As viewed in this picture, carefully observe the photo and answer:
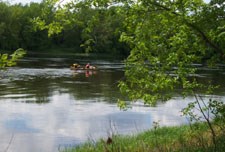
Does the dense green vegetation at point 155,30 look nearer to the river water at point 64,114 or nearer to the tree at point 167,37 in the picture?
the tree at point 167,37

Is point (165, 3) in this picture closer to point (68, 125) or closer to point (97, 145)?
point (97, 145)

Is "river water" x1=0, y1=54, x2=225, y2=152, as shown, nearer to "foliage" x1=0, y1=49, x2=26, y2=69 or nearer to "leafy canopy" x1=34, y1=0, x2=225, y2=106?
"leafy canopy" x1=34, y1=0, x2=225, y2=106

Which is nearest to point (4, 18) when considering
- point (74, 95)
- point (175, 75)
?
point (74, 95)

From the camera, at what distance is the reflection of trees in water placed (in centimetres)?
2673

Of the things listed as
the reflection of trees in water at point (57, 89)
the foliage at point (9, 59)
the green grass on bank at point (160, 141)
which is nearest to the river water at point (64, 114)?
the reflection of trees in water at point (57, 89)

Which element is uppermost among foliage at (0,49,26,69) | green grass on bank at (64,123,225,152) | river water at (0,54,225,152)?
foliage at (0,49,26,69)

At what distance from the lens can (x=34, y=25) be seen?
8023 mm

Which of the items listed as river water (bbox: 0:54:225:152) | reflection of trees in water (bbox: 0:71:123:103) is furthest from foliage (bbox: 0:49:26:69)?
reflection of trees in water (bbox: 0:71:123:103)

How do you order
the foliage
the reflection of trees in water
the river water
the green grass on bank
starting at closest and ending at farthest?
1. the foliage
2. the green grass on bank
3. the river water
4. the reflection of trees in water

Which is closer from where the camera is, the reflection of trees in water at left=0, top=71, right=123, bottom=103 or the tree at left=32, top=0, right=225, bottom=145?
the tree at left=32, top=0, right=225, bottom=145

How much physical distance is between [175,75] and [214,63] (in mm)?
1148

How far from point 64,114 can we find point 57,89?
9.74m

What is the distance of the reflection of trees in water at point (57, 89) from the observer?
26734mm

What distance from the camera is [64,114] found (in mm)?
21078
